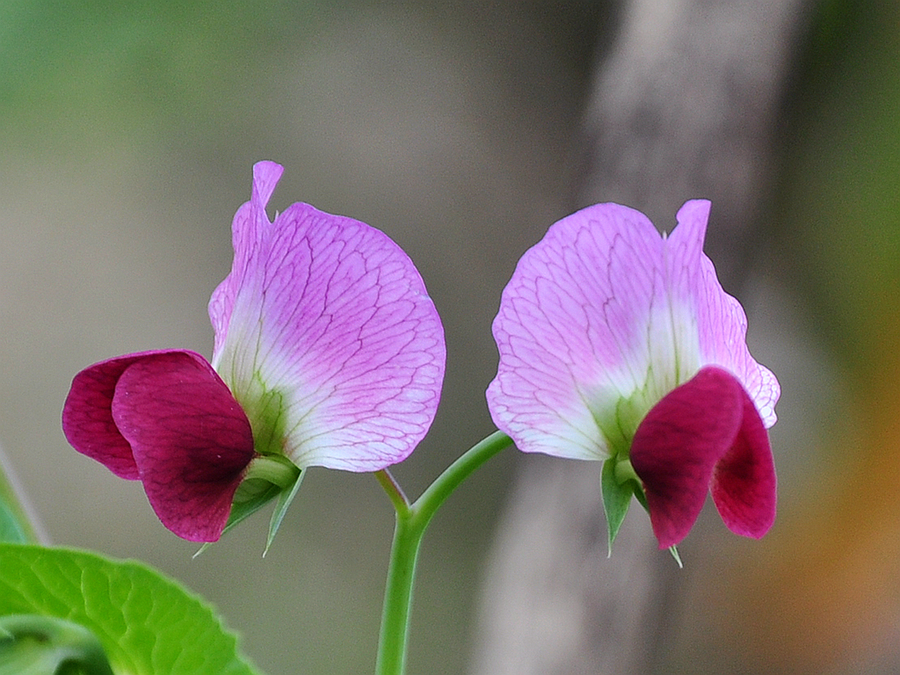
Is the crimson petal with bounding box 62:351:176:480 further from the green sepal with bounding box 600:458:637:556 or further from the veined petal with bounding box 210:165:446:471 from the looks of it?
the green sepal with bounding box 600:458:637:556

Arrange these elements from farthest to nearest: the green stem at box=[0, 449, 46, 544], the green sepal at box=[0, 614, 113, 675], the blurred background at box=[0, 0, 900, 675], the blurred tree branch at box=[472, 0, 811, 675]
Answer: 1. the blurred background at box=[0, 0, 900, 675]
2. the blurred tree branch at box=[472, 0, 811, 675]
3. the green stem at box=[0, 449, 46, 544]
4. the green sepal at box=[0, 614, 113, 675]

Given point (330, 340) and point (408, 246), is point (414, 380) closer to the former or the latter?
point (330, 340)

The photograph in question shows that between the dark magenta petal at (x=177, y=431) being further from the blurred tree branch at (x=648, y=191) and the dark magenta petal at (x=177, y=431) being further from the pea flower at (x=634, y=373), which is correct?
the blurred tree branch at (x=648, y=191)

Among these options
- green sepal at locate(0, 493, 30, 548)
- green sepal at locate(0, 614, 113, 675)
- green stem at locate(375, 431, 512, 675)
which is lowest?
green sepal at locate(0, 493, 30, 548)

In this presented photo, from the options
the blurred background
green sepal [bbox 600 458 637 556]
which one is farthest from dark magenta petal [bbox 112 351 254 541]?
the blurred background

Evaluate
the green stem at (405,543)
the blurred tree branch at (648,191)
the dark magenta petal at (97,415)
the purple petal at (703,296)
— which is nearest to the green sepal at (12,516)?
A: the dark magenta petal at (97,415)

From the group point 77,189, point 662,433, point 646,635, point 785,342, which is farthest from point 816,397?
point 662,433

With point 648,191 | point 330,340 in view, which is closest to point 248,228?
point 330,340
